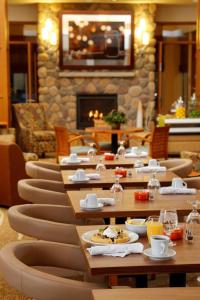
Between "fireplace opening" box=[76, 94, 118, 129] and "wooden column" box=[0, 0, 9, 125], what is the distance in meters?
2.49

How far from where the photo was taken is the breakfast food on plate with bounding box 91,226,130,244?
2763mm

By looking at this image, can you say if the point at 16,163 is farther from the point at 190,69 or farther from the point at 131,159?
the point at 190,69

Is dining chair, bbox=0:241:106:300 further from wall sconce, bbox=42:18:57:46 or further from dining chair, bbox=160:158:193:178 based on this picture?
wall sconce, bbox=42:18:57:46

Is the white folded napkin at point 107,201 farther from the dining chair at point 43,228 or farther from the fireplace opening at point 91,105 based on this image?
the fireplace opening at point 91,105

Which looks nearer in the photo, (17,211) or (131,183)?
(17,211)

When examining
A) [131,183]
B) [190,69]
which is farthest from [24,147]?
[131,183]

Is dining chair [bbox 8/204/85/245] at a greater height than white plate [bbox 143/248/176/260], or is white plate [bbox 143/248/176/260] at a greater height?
white plate [bbox 143/248/176/260]

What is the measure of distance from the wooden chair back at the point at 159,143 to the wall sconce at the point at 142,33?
5018 millimetres

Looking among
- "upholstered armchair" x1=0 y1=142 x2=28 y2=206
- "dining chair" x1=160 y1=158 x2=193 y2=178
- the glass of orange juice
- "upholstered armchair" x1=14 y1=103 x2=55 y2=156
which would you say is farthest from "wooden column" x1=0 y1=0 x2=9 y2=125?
the glass of orange juice

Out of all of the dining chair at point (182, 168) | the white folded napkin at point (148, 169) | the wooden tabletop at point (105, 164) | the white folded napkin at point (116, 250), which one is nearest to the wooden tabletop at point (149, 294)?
the white folded napkin at point (116, 250)

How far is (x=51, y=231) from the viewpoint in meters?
3.51

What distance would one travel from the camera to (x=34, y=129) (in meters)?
12.3

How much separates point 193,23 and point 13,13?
4.38 meters

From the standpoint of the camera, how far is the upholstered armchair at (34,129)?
11891 millimetres
